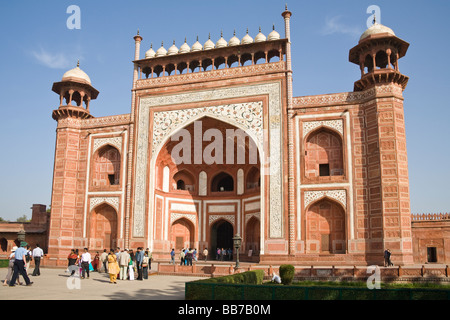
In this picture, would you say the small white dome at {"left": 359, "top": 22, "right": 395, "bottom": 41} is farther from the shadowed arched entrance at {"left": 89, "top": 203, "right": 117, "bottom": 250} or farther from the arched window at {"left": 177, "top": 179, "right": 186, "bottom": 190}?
the shadowed arched entrance at {"left": 89, "top": 203, "right": 117, "bottom": 250}

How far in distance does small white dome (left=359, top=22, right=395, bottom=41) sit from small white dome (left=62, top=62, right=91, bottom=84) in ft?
48.3

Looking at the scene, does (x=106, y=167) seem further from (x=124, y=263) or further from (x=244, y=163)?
(x=124, y=263)

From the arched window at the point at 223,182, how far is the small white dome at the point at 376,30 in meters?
10.7

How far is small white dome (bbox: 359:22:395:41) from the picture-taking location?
1838 centimetres

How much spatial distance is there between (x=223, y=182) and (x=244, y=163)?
A: 2.51 meters

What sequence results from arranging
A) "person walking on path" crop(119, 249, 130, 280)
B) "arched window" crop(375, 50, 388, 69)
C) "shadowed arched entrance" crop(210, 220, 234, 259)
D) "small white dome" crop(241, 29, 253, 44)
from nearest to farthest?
"person walking on path" crop(119, 249, 130, 280) → "arched window" crop(375, 50, 388, 69) → "small white dome" crop(241, 29, 253, 44) → "shadowed arched entrance" crop(210, 220, 234, 259)

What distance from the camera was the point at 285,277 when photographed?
11328 millimetres

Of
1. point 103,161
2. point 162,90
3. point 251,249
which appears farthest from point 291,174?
→ point 103,161

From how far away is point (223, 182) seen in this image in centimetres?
2500

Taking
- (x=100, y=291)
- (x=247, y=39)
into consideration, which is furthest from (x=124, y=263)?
(x=247, y=39)

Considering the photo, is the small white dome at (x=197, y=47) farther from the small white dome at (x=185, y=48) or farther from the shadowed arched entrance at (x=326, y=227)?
the shadowed arched entrance at (x=326, y=227)

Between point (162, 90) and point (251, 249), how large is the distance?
31.2 ft

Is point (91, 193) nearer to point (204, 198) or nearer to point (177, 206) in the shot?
point (177, 206)

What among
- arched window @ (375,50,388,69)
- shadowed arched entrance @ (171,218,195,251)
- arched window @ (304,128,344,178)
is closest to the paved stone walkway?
arched window @ (304,128,344,178)
